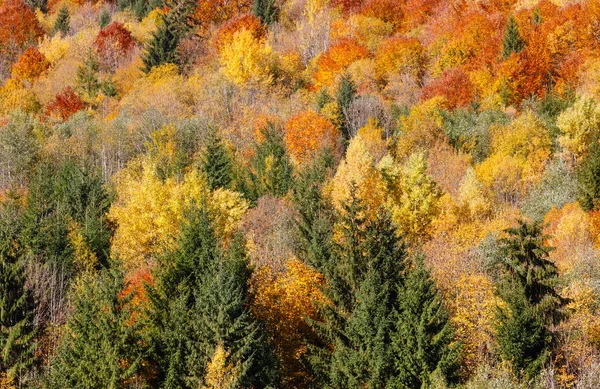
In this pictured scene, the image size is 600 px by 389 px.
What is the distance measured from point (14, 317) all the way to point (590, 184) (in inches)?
1460

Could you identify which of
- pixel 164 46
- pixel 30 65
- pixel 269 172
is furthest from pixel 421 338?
pixel 30 65

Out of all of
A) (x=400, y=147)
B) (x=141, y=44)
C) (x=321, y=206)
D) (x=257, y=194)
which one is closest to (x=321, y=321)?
(x=321, y=206)

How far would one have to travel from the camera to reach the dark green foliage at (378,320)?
122 feet

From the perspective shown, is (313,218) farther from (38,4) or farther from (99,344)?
(38,4)

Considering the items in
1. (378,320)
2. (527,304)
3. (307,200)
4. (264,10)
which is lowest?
(264,10)

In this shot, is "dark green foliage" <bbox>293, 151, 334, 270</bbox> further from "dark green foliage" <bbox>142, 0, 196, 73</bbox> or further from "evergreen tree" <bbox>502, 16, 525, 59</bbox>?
"dark green foliage" <bbox>142, 0, 196, 73</bbox>

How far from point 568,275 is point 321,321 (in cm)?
1372

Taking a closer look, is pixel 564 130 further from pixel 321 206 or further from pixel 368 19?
pixel 368 19

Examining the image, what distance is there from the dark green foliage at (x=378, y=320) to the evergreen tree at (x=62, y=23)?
275ft

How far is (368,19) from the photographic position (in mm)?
105500

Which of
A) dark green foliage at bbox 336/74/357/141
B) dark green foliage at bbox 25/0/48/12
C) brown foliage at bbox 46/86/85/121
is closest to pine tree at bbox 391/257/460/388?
dark green foliage at bbox 336/74/357/141

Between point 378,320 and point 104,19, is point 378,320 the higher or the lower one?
the higher one

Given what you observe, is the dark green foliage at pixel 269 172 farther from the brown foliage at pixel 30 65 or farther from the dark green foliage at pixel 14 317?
the brown foliage at pixel 30 65

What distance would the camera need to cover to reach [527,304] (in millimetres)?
37844
